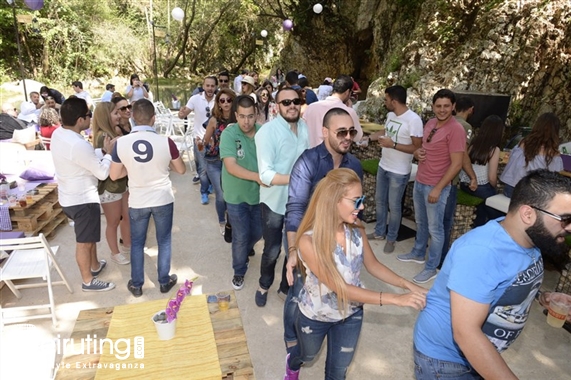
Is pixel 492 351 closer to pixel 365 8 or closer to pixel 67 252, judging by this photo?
pixel 67 252

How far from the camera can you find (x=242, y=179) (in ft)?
11.2

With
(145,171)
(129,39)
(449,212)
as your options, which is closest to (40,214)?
(145,171)

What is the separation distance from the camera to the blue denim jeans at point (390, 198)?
169 inches

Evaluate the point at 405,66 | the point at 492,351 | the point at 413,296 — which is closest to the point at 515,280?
the point at 492,351

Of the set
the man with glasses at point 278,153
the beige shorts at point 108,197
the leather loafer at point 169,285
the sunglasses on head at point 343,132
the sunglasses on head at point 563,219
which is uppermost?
the sunglasses on head at point 343,132

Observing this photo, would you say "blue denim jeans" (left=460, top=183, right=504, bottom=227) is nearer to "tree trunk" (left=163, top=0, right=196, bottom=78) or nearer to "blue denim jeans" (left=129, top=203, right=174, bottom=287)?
"blue denim jeans" (left=129, top=203, right=174, bottom=287)

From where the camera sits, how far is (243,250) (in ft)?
12.1

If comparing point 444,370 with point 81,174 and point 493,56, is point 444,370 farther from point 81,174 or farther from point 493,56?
point 493,56

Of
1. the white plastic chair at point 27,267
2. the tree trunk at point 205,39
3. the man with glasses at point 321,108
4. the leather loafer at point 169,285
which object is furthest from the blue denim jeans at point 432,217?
the tree trunk at point 205,39

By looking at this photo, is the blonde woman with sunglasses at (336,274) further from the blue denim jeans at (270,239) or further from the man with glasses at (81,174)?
the man with glasses at (81,174)

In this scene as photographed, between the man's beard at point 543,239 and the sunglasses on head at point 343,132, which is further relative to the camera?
the sunglasses on head at point 343,132

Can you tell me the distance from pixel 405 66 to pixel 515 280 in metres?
9.83

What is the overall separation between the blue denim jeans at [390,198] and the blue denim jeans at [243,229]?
63.4 inches

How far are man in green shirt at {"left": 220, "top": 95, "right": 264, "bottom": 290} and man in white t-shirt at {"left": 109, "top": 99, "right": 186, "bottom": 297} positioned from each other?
0.46 metres
